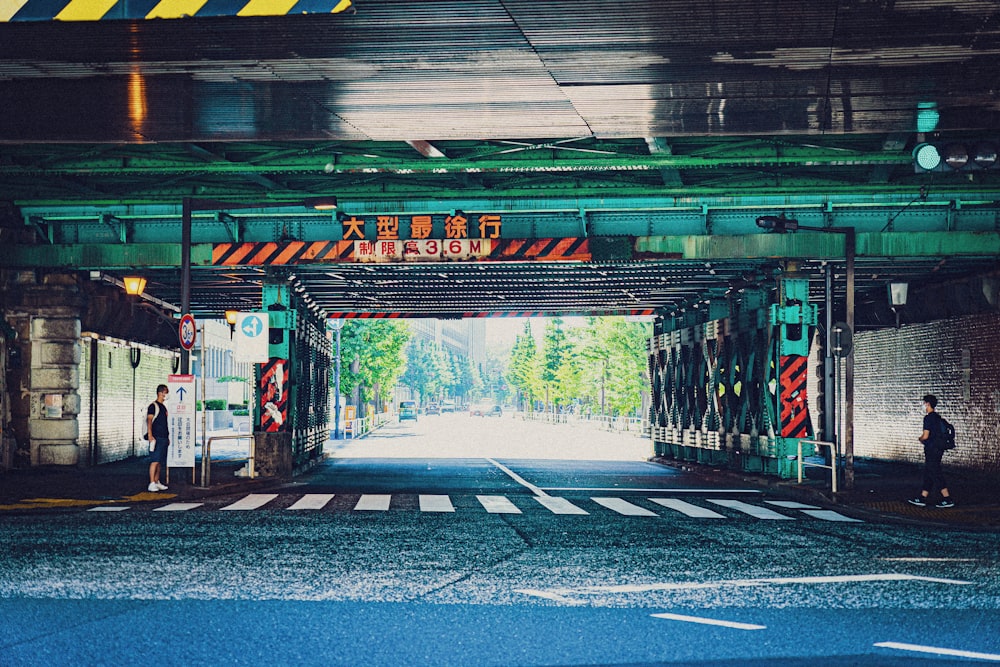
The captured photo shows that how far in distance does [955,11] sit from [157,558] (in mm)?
9348

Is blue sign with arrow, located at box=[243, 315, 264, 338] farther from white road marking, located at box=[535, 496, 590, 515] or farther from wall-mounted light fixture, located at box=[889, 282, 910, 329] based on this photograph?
wall-mounted light fixture, located at box=[889, 282, 910, 329]

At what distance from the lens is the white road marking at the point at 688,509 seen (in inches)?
677

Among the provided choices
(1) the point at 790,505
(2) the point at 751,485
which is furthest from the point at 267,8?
(2) the point at 751,485

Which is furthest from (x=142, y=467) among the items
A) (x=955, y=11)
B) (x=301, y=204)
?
(x=955, y=11)

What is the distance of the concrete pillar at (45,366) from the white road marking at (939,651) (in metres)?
22.7

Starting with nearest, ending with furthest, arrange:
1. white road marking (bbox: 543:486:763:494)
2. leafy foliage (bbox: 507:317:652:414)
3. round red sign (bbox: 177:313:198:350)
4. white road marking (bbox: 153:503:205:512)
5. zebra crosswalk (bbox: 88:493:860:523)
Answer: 1. white road marking (bbox: 153:503:205:512)
2. zebra crosswalk (bbox: 88:493:860:523)
3. round red sign (bbox: 177:313:198:350)
4. white road marking (bbox: 543:486:763:494)
5. leafy foliage (bbox: 507:317:652:414)

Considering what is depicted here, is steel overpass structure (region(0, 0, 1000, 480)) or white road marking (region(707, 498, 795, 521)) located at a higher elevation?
steel overpass structure (region(0, 0, 1000, 480))

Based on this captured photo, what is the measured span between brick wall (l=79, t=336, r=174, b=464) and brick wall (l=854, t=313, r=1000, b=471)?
21.9 metres

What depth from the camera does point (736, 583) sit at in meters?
10.5

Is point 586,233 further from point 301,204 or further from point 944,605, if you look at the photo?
point 944,605

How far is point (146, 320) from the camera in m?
34.8

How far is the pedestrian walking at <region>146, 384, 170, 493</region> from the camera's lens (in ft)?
67.2

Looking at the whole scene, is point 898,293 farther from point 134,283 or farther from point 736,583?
point 736,583

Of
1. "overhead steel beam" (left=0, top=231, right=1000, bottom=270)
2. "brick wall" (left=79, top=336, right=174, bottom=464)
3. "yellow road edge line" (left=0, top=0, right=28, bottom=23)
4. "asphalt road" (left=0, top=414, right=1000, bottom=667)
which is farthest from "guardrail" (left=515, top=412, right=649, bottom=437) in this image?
"yellow road edge line" (left=0, top=0, right=28, bottom=23)
